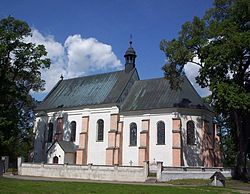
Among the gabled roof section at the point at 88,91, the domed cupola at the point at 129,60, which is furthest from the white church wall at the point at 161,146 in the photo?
the domed cupola at the point at 129,60

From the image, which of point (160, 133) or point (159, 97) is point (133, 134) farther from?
point (159, 97)

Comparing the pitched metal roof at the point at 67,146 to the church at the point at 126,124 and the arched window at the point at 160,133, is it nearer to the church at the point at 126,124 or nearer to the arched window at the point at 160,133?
the church at the point at 126,124

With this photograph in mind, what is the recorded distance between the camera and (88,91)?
47688 mm

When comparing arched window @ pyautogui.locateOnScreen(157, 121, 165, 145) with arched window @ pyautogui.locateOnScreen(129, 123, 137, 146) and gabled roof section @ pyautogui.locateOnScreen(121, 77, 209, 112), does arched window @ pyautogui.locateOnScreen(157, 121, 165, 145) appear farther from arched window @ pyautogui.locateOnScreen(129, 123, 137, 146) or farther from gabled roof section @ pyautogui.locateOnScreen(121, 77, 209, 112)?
arched window @ pyautogui.locateOnScreen(129, 123, 137, 146)

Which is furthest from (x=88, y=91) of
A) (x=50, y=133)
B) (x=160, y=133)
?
(x=160, y=133)

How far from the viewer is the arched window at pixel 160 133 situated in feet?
126

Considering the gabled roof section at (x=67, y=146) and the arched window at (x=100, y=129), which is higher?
the arched window at (x=100, y=129)

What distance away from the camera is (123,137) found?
134ft

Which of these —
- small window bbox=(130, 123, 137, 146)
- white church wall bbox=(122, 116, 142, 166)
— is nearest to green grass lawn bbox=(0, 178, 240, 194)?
white church wall bbox=(122, 116, 142, 166)

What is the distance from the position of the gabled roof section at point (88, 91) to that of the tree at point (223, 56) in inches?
481

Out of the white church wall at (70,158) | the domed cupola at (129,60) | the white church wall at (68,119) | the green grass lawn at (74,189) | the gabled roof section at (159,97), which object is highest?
the domed cupola at (129,60)

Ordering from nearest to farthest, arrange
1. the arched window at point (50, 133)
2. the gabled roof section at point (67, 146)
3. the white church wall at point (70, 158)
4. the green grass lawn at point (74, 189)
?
the green grass lawn at point (74, 189) < the white church wall at point (70, 158) < the gabled roof section at point (67, 146) < the arched window at point (50, 133)

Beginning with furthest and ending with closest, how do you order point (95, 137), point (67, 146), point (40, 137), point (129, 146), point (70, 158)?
point (40, 137), point (67, 146), point (95, 137), point (70, 158), point (129, 146)

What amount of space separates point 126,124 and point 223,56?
16173mm
